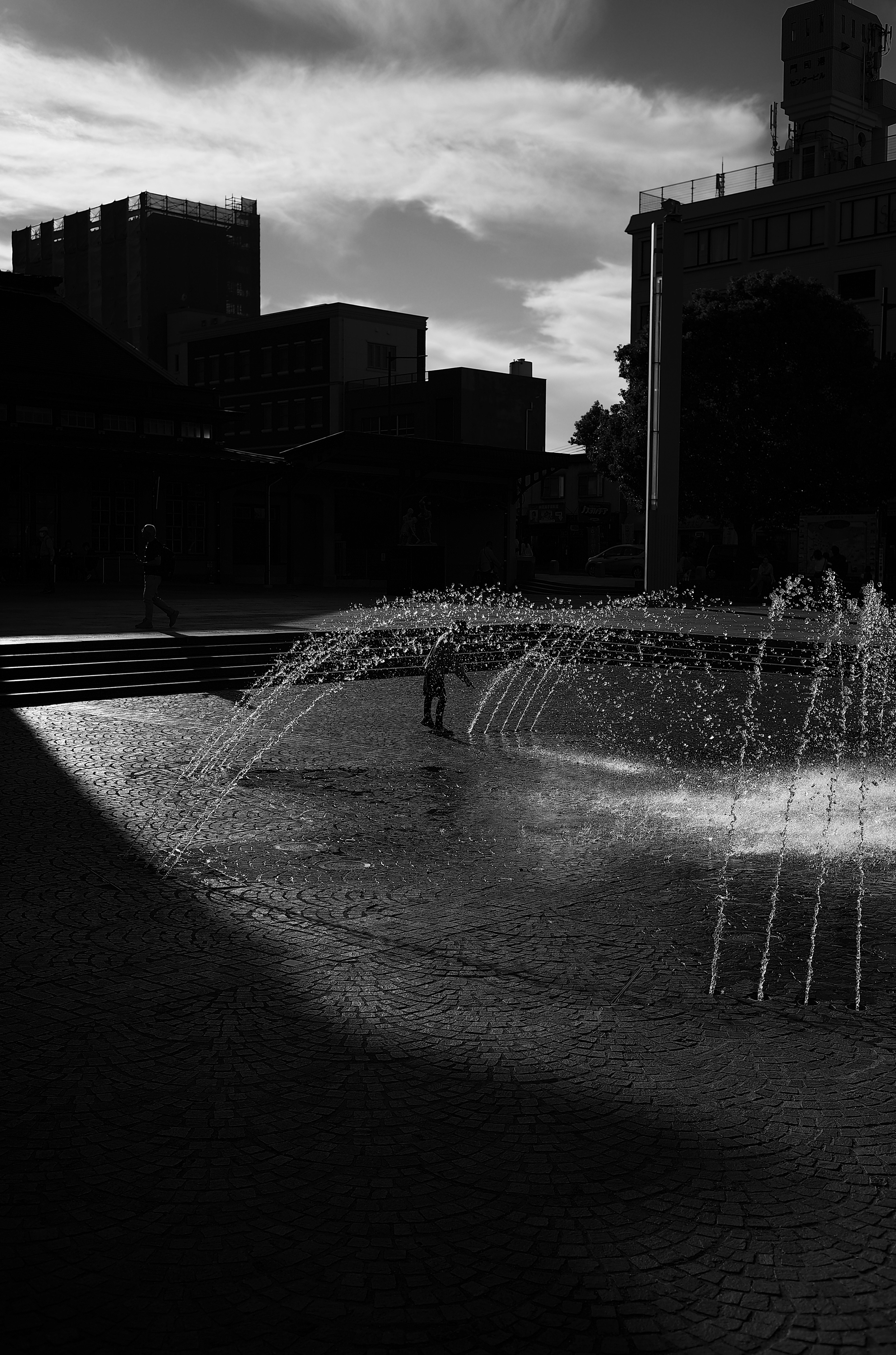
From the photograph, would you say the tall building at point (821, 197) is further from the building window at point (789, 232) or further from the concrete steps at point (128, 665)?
the concrete steps at point (128, 665)

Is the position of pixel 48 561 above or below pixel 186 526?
below

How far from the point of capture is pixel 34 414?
1321 inches

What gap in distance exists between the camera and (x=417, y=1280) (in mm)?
2986

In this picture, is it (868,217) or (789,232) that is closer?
(868,217)

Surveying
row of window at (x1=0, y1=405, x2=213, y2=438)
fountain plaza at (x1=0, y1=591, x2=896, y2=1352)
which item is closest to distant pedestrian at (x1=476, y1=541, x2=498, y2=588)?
row of window at (x1=0, y1=405, x2=213, y2=438)

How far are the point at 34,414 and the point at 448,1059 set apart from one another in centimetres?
3277

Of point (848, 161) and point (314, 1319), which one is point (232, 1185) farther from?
point (848, 161)

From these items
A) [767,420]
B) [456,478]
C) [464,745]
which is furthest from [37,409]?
[464,745]

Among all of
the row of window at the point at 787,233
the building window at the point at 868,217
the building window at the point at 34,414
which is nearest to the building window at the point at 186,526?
the building window at the point at 34,414

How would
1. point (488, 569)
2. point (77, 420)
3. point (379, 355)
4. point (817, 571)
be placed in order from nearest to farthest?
point (817, 571) < point (77, 420) < point (488, 569) < point (379, 355)

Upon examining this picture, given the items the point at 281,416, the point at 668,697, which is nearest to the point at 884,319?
the point at 281,416

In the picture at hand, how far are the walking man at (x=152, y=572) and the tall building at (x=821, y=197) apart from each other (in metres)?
41.0

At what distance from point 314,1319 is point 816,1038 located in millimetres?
2446

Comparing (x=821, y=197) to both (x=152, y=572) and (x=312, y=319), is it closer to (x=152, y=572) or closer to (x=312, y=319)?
(x=312, y=319)
